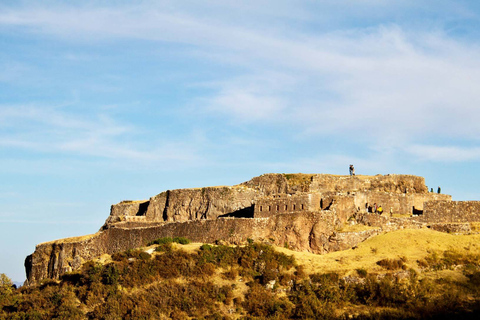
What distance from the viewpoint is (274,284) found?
145 feet

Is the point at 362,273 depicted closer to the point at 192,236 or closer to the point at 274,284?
the point at 274,284

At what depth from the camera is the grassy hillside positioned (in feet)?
134

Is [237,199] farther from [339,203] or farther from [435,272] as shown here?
[435,272]

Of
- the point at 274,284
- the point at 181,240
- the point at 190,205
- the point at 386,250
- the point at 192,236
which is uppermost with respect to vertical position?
the point at 190,205

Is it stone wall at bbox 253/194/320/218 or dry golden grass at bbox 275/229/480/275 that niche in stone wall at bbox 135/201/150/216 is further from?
dry golden grass at bbox 275/229/480/275

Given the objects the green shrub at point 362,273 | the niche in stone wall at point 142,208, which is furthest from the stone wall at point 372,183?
the niche in stone wall at point 142,208

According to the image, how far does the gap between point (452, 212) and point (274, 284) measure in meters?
15.1

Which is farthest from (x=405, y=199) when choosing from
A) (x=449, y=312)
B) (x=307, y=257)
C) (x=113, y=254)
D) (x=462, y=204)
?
(x=113, y=254)

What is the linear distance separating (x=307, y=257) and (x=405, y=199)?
11.6m

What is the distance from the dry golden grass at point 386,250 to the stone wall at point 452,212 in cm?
294

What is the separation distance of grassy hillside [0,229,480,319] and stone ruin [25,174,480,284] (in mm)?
1594

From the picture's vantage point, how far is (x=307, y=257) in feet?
152

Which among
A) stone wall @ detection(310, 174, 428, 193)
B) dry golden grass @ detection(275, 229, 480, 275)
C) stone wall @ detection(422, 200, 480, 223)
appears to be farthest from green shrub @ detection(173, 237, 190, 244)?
stone wall @ detection(422, 200, 480, 223)

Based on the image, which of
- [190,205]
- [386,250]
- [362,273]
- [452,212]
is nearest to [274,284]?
[362,273]
